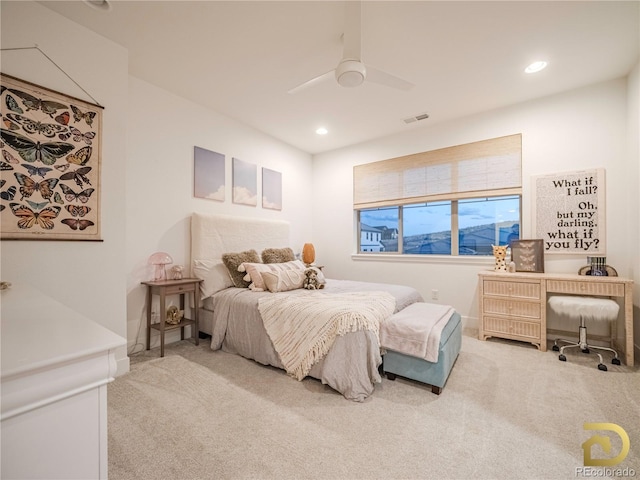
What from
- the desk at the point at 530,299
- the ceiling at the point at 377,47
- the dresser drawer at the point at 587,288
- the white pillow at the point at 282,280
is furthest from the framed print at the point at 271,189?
the dresser drawer at the point at 587,288

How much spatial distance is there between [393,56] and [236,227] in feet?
8.58

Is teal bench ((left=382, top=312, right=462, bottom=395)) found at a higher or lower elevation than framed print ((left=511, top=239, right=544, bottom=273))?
lower

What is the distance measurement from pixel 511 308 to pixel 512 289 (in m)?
0.21

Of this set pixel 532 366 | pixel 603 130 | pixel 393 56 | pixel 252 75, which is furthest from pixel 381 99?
pixel 532 366

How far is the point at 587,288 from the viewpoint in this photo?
9.03ft

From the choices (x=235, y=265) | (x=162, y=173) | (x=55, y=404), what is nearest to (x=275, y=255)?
(x=235, y=265)

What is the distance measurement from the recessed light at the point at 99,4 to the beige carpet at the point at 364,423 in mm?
2776

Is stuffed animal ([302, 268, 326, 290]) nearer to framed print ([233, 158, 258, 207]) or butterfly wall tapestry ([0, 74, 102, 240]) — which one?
framed print ([233, 158, 258, 207])

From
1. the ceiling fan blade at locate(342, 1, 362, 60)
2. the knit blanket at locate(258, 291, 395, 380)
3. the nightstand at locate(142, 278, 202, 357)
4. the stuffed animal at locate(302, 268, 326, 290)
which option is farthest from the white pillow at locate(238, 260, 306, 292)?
the ceiling fan blade at locate(342, 1, 362, 60)

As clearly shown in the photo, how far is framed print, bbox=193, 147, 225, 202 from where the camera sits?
3461mm

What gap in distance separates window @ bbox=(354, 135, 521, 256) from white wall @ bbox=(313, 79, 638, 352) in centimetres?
14

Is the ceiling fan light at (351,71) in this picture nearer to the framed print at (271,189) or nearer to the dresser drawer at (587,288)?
the framed print at (271,189)

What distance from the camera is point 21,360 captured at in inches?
21.0

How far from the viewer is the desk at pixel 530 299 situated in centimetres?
261
